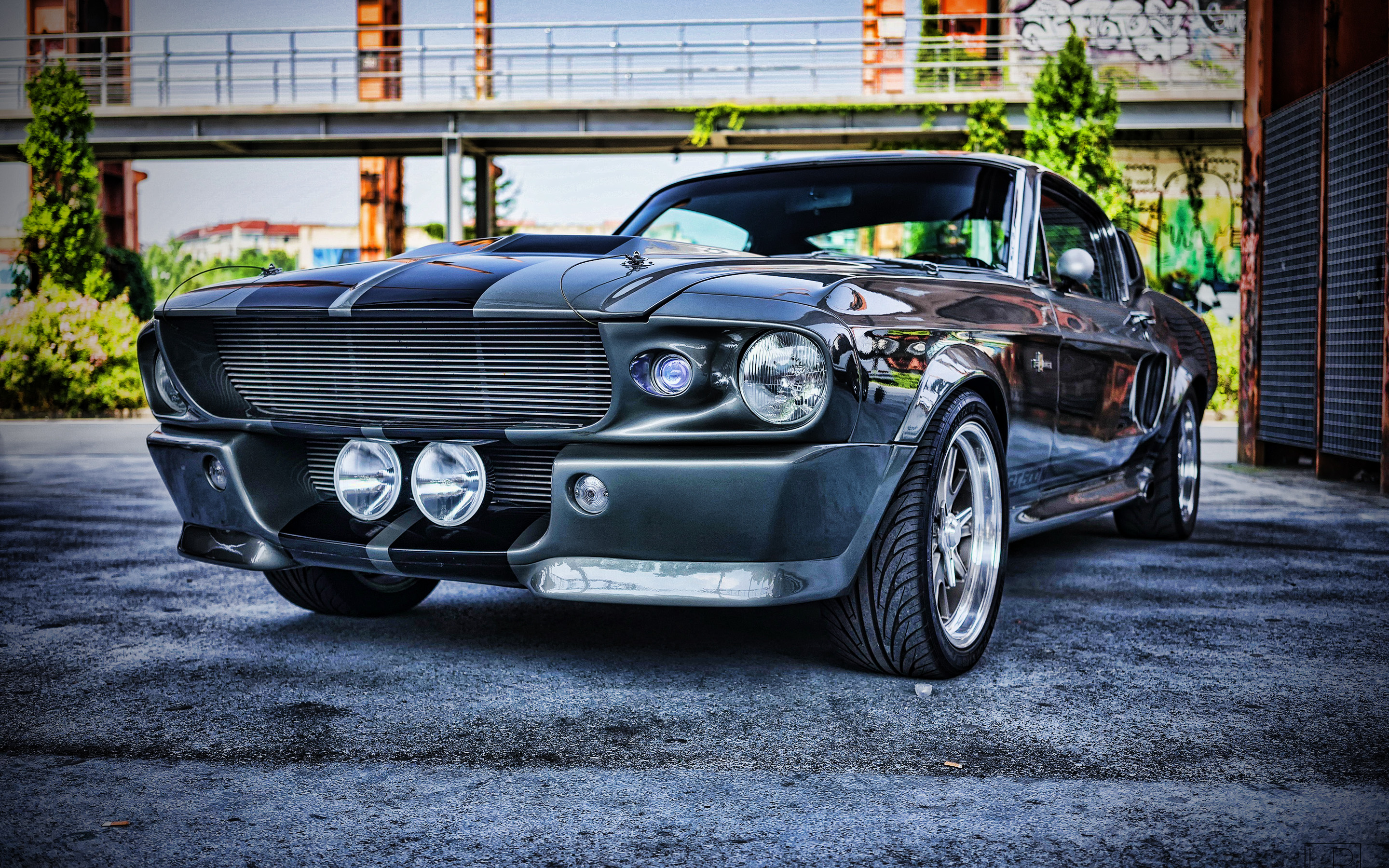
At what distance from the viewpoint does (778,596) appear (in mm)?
2520

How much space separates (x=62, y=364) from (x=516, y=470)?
16.0m

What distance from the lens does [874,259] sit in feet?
11.6

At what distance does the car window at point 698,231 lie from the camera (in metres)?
4.03

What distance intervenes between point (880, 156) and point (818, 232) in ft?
1.19

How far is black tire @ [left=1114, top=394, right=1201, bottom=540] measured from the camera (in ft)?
17.4

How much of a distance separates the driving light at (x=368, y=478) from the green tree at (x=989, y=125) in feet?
60.1

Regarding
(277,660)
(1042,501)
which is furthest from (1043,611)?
(277,660)

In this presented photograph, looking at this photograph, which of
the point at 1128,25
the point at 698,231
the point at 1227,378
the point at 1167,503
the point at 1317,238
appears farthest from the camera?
the point at 1128,25

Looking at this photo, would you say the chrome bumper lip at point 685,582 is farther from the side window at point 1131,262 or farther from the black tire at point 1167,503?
the black tire at point 1167,503

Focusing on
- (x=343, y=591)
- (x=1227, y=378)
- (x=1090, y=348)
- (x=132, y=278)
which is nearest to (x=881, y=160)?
(x=1090, y=348)

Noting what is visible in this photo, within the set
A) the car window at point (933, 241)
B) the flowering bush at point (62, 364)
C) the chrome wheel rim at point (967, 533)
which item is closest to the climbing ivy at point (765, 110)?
the flowering bush at point (62, 364)

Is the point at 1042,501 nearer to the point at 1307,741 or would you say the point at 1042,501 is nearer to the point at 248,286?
the point at 1307,741

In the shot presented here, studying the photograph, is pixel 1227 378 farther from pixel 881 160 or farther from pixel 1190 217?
pixel 881 160

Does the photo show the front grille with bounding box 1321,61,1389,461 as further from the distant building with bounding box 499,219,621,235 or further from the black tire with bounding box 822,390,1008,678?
the distant building with bounding box 499,219,621,235
